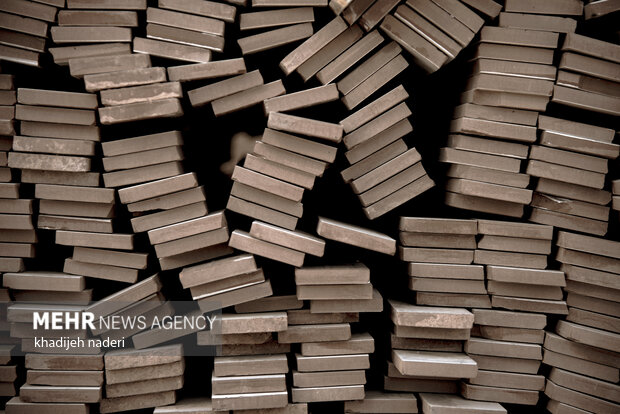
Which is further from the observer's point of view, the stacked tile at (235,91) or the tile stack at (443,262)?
the tile stack at (443,262)

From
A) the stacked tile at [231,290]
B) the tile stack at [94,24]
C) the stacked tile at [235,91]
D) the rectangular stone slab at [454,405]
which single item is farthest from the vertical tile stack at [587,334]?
the tile stack at [94,24]

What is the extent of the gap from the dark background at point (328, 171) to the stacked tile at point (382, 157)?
333 mm

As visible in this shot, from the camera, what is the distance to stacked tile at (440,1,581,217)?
2385mm

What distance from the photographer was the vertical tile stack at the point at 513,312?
2479 mm

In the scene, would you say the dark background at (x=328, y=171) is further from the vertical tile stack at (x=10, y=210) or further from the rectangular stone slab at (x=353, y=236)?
the rectangular stone slab at (x=353, y=236)

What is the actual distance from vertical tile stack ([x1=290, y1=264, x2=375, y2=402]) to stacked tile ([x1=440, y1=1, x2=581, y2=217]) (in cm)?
84

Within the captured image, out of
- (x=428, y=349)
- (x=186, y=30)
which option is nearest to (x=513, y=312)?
(x=428, y=349)

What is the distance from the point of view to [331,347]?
97.1 inches

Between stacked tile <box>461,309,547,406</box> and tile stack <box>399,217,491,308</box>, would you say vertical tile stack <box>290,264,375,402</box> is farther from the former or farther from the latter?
stacked tile <box>461,309,547,406</box>

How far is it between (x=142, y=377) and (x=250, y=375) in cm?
59

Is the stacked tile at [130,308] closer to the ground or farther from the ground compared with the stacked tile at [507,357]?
farther from the ground

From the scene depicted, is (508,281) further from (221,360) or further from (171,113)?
(171,113)

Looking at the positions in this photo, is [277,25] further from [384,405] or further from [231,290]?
[384,405]

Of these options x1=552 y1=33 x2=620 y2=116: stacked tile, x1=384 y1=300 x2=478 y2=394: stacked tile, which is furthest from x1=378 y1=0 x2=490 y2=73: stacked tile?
x1=384 y1=300 x2=478 y2=394: stacked tile
